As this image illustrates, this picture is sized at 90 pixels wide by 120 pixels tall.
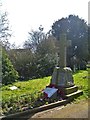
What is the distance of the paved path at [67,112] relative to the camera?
740 centimetres

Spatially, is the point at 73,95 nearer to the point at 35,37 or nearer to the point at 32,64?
the point at 32,64

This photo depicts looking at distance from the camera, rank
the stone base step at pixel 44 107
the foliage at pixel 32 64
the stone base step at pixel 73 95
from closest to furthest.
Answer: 1. the stone base step at pixel 44 107
2. the stone base step at pixel 73 95
3. the foliage at pixel 32 64

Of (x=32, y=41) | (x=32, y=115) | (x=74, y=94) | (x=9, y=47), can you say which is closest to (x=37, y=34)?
(x=32, y=41)

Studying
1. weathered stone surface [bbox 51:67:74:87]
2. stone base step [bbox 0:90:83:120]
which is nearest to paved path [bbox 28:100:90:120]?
stone base step [bbox 0:90:83:120]

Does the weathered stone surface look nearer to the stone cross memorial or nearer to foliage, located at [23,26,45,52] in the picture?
the stone cross memorial

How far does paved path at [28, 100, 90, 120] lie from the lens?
7.40m

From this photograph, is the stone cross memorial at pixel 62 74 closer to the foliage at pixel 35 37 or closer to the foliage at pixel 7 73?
the foliage at pixel 7 73

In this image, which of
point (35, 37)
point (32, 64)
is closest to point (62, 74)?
point (32, 64)

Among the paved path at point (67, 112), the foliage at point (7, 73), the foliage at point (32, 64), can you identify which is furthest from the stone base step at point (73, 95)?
the foliage at point (32, 64)

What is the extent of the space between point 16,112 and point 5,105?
601 mm

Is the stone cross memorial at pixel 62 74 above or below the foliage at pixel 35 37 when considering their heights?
below

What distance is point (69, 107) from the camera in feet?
27.9

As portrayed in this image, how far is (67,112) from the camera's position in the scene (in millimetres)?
7855

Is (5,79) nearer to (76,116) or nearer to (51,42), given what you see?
(76,116)
